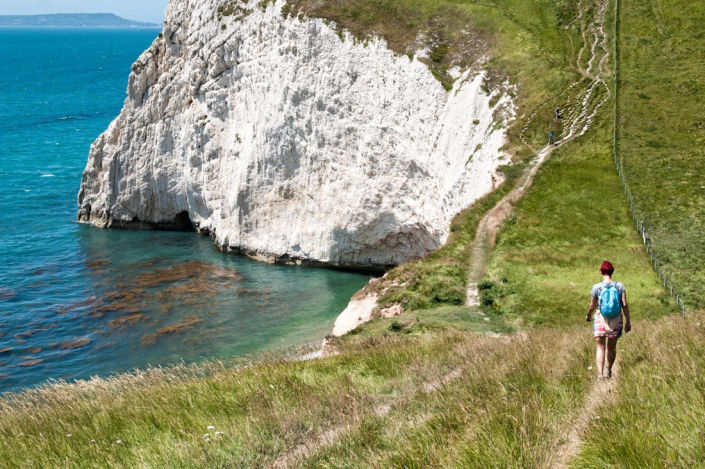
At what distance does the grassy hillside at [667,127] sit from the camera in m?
27.5

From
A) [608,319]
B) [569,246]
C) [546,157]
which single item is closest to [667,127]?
[546,157]

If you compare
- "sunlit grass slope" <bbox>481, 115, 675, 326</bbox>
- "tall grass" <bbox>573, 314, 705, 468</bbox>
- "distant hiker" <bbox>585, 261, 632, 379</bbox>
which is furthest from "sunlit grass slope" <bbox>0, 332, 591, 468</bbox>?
"sunlit grass slope" <bbox>481, 115, 675, 326</bbox>

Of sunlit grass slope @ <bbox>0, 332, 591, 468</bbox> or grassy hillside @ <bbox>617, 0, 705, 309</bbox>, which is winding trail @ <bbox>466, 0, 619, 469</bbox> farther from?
grassy hillside @ <bbox>617, 0, 705, 309</bbox>

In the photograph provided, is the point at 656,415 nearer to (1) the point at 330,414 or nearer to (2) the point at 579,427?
(2) the point at 579,427

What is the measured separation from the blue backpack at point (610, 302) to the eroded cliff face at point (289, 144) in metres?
25.4

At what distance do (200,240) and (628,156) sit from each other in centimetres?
3787

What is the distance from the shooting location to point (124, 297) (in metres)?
45.0

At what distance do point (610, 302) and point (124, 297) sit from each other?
128 ft

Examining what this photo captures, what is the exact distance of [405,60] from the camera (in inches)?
1896

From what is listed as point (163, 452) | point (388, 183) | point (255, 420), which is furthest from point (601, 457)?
point (388, 183)

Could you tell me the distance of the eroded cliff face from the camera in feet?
149

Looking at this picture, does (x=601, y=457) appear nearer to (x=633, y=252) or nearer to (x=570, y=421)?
(x=570, y=421)

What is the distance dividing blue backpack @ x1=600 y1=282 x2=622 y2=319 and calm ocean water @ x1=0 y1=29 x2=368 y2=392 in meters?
25.2

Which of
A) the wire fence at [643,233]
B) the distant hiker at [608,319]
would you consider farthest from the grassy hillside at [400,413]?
the wire fence at [643,233]
